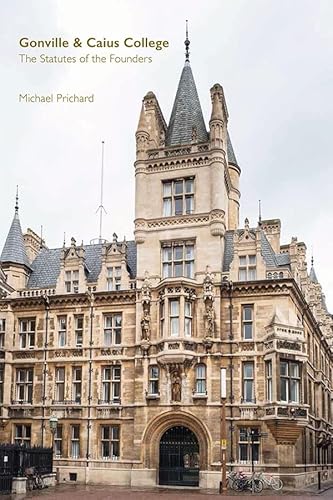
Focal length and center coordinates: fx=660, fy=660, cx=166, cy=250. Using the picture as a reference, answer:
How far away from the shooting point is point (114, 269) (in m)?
42.1

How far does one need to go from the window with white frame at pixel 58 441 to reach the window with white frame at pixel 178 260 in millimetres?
11504

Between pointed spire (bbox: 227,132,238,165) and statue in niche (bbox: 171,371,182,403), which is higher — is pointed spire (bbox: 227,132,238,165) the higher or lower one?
the higher one

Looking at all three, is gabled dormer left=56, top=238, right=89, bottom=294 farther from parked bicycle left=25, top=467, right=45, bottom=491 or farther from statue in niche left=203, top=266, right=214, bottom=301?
parked bicycle left=25, top=467, right=45, bottom=491

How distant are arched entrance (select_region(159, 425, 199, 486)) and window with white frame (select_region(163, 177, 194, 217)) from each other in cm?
1299

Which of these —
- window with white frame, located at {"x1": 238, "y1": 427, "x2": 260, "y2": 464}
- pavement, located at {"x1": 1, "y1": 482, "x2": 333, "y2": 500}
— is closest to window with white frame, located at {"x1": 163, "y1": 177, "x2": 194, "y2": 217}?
window with white frame, located at {"x1": 238, "y1": 427, "x2": 260, "y2": 464}

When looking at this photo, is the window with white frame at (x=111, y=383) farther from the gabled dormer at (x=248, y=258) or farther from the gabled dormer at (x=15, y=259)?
the gabled dormer at (x=248, y=258)

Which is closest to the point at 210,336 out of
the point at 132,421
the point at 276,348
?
the point at 276,348

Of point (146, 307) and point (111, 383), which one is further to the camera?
point (111, 383)

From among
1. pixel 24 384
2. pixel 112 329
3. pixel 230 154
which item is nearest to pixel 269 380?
pixel 112 329

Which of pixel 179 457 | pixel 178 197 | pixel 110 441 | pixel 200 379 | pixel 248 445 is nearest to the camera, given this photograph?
pixel 248 445

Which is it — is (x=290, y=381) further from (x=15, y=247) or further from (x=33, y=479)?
(x=15, y=247)

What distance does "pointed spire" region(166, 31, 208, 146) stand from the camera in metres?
42.8

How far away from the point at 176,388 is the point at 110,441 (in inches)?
219

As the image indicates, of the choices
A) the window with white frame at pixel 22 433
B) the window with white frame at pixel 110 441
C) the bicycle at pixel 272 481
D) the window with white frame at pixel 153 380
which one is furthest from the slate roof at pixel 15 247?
the bicycle at pixel 272 481
